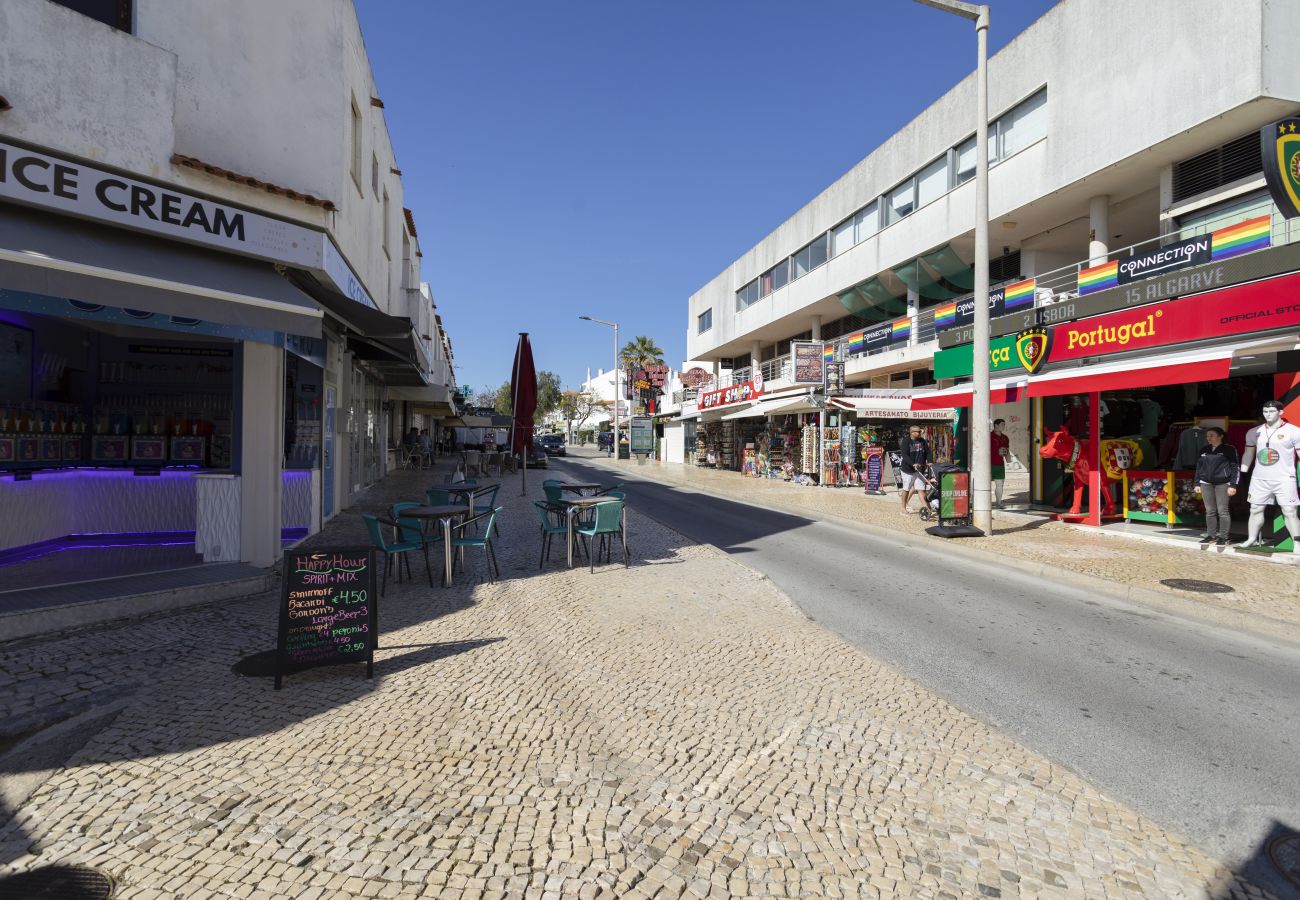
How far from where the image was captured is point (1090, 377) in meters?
11.2

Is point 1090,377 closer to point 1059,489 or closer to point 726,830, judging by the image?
point 1059,489

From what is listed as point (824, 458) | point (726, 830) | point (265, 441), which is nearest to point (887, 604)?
point (726, 830)

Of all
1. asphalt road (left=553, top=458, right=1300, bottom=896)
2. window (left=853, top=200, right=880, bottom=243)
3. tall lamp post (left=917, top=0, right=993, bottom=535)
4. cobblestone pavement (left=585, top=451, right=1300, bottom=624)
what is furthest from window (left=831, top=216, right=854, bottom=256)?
asphalt road (left=553, top=458, right=1300, bottom=896)

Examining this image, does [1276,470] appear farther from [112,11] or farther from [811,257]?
[811,257]

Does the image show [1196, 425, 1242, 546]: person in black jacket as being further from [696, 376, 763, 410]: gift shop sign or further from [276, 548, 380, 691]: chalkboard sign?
[696, 376, 763, 410]: gift shop sign

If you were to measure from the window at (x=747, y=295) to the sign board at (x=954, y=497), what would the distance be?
24371 mm

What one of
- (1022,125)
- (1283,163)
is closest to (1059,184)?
(1022,125)

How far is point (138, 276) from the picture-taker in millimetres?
5211

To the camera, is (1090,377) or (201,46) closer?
(201,46)

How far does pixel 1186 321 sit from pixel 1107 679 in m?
8.99

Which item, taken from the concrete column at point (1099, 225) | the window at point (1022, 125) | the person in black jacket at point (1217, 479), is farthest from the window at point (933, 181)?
the person in black jacket at point (1217, 479)

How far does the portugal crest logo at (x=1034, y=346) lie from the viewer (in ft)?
43.7

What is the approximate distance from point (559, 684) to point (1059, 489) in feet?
47.0

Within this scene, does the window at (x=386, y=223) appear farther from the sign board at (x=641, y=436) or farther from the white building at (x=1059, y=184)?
the sign board at (x=641, y=436)
